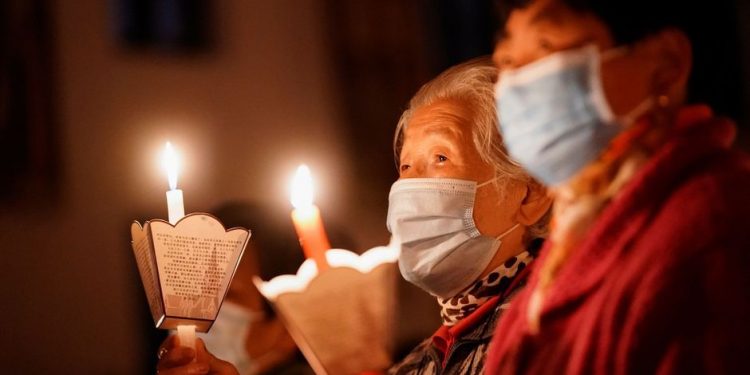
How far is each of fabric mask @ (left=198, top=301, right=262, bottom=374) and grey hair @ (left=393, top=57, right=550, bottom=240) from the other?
92 centimetres

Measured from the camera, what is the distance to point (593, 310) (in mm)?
1475

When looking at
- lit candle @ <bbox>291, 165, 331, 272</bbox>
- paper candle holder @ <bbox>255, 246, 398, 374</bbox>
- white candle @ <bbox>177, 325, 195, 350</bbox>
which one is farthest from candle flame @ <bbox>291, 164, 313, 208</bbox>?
white candle @ <bbox>177, 325, 195, 350</bbox>

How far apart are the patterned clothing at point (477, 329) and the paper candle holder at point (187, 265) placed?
0.50 metres

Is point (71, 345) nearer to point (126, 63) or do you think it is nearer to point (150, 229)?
point (126, 63)

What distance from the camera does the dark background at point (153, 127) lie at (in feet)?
14.6

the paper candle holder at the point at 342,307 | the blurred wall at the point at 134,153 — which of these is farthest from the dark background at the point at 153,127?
the paper candle holder at the point at 342,307

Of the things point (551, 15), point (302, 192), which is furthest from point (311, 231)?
point (551, 15)

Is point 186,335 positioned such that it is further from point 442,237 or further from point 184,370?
point 442,237

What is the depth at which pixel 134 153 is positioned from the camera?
4516 mm

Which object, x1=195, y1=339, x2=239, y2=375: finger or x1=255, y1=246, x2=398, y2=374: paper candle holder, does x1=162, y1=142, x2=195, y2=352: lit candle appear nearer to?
x1=195, y1=339, x2=239, y2=375: finger

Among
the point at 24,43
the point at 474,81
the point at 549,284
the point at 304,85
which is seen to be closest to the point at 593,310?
the point at 549,284

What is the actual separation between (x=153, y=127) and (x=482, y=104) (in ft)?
8.14

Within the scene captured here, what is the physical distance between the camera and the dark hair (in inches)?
62.4

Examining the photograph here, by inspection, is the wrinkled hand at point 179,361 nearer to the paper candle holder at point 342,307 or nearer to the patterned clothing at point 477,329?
the paper candle holder at point 342,307
